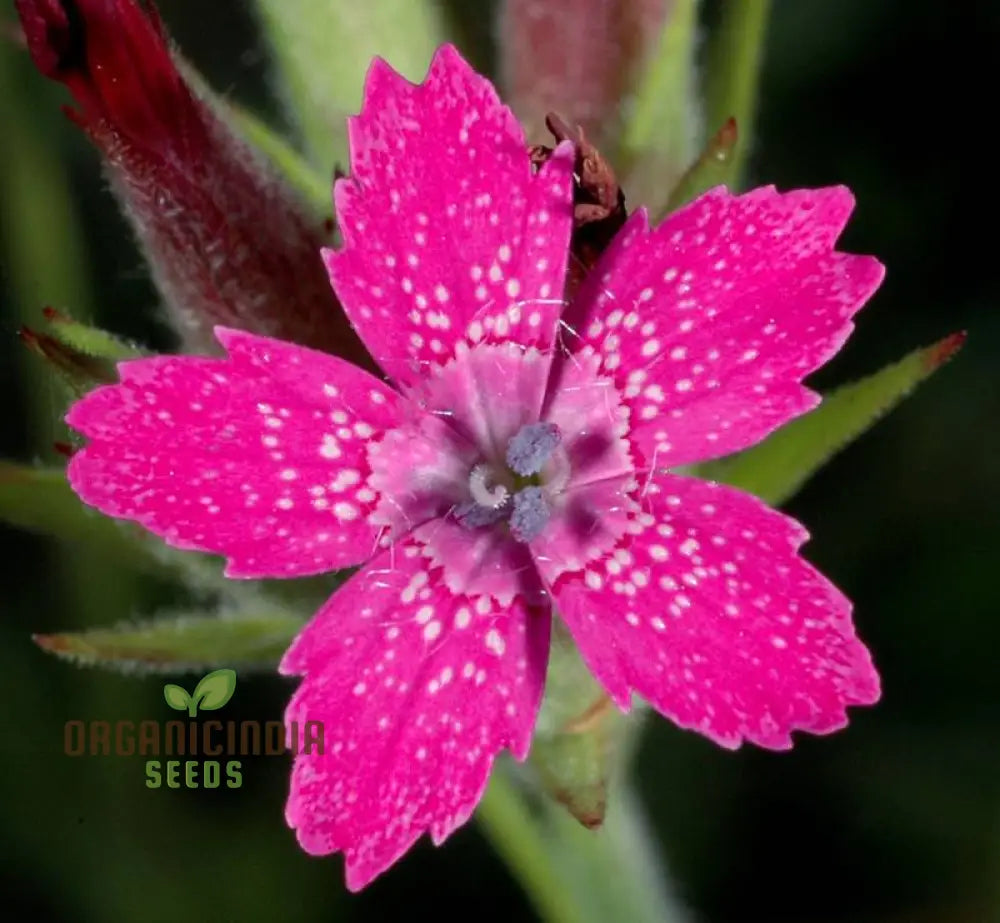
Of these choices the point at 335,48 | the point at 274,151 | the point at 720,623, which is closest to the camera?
the point at 720,623

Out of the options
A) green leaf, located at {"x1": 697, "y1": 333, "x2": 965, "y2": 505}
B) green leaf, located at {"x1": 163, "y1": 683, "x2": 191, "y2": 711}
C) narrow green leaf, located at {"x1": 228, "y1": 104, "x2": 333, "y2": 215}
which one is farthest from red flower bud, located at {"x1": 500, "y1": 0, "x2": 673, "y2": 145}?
green leaf, located at {"x1": 163, "y1": 683, "x2": 191, "y2": 711}

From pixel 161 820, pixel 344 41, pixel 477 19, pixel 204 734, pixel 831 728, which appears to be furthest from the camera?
pixel 161 820

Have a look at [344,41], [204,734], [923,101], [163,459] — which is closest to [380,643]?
[163,459]

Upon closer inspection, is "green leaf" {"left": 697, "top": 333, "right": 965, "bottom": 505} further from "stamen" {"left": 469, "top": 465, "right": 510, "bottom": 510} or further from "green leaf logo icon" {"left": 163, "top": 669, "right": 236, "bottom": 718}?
"green leaf logo icon" {"left": 163, "top": 669, "right": 236, "bottom": 718}

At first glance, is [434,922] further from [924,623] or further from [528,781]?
[924,623]

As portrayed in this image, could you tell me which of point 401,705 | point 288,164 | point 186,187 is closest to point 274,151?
point 288,164

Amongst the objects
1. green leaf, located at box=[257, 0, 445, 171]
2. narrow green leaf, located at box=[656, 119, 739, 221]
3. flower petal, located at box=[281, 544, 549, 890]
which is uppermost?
narrow green leaf, located at box=[656, 119, 739, 221]

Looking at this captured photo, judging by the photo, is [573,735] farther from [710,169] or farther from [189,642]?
[710,169]
